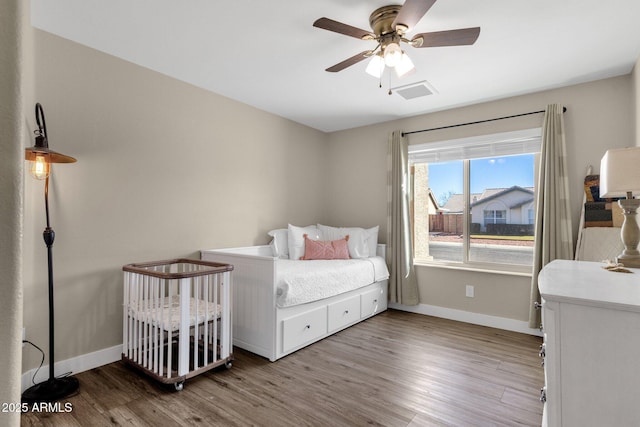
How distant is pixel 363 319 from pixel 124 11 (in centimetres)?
343

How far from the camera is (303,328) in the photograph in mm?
2908

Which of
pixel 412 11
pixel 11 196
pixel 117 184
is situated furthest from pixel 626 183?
pixel 117 184

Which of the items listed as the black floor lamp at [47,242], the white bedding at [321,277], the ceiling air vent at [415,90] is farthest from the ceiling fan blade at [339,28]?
the white bedding at [321,277]

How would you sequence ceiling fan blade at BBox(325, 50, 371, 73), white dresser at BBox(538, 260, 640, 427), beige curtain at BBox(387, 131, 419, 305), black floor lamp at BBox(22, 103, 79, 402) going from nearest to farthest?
white dresser at BBox(538, 260, 640, 427) → black floor lamp at BBox(22, 103, 79, 402) → ceiling fan blade at BBox(325, 50, 371, 73) → beige curtain at BBox(387, 131, 419, 305)

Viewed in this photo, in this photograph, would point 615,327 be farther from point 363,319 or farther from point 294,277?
point 363,319

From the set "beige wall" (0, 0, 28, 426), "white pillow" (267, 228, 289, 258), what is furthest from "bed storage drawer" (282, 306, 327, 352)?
"beige wall" (0, 0, 28, 426)

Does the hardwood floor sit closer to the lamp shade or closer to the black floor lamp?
the black floor lamp

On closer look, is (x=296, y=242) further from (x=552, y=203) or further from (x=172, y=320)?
(x=552, y=203)

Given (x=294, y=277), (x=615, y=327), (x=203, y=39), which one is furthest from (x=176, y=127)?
(x=615, y=327)

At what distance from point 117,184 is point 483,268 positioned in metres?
3.72

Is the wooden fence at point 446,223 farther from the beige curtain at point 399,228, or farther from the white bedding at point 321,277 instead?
the white bedding at point 321,277

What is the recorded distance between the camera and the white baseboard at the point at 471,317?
335 cm

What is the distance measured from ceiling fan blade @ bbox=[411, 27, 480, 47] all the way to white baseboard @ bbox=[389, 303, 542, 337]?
2822 millimetres

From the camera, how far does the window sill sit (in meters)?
3.44
